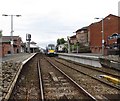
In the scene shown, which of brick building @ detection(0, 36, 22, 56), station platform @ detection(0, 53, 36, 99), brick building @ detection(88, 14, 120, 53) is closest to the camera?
station platform @ detection(0, 53, 36, 99)

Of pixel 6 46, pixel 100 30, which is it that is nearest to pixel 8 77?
pixel 6 46

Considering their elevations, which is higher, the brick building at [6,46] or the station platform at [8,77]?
the brick building at [6,46]

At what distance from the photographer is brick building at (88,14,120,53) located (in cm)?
9044

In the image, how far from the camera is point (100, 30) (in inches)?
3883

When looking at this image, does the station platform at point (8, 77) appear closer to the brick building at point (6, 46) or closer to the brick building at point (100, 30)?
the brick building at point (6, 46)

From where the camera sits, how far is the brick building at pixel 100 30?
297 feet

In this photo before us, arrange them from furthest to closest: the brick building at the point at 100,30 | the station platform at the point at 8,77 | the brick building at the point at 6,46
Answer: the brick building at the point at 100,30 < the brick building at the point at 6,46 < the station platform at the point at 8,77

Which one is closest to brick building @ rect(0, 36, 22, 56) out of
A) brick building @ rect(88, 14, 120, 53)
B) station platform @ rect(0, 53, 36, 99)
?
station platform @ rect(0, 53, 36, 99)

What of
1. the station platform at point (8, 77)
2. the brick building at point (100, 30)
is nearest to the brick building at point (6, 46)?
the station platform at point (8, 77)

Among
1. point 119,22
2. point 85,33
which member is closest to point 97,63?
point 119,22

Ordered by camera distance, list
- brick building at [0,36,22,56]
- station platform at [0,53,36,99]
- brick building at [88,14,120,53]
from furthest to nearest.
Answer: brick building at [88,14,120,53] → brick building at [0,36,22,56] → station platform at [0,53,36,99]

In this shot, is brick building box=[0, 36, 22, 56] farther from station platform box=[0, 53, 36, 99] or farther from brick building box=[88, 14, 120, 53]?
brick building box=[88, 14, 120, 53]

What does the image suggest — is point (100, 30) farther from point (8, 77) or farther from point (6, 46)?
point (8, 77)

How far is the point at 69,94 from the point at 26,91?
7.29 feet
